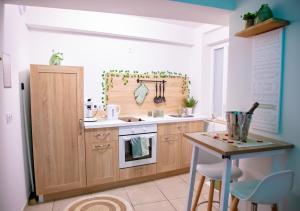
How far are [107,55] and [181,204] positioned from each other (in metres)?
2.51

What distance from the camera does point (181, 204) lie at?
256 cm

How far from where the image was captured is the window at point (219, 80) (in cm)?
362

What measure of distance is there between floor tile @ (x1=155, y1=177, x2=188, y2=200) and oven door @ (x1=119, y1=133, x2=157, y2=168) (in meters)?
0.37

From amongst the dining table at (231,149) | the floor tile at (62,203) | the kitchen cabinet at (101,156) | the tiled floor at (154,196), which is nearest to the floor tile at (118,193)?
the tiled floor at (154,196)

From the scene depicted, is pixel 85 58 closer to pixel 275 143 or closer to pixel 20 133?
pixel 20 133

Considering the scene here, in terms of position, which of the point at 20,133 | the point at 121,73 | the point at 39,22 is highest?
the point at 39,22

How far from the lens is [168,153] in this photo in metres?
3.31

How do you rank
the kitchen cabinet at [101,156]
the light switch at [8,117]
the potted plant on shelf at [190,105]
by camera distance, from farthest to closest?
the potted plant on shelf at [190,105]
the kitchen cabinet at [101,156]
the light switch at [8,117]

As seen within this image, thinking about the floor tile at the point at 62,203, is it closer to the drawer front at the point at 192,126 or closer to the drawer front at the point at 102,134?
the drawer front at the point at 102,134

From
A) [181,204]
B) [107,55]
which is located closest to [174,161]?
[181,204]

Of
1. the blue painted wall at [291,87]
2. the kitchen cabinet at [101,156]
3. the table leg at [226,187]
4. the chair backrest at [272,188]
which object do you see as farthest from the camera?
the kitchen cabinet at [101,156]

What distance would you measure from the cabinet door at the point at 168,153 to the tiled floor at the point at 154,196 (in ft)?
0.69

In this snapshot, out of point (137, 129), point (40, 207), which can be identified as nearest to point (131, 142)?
point (137, 129)

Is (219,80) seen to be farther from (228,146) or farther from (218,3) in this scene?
(228,146)
